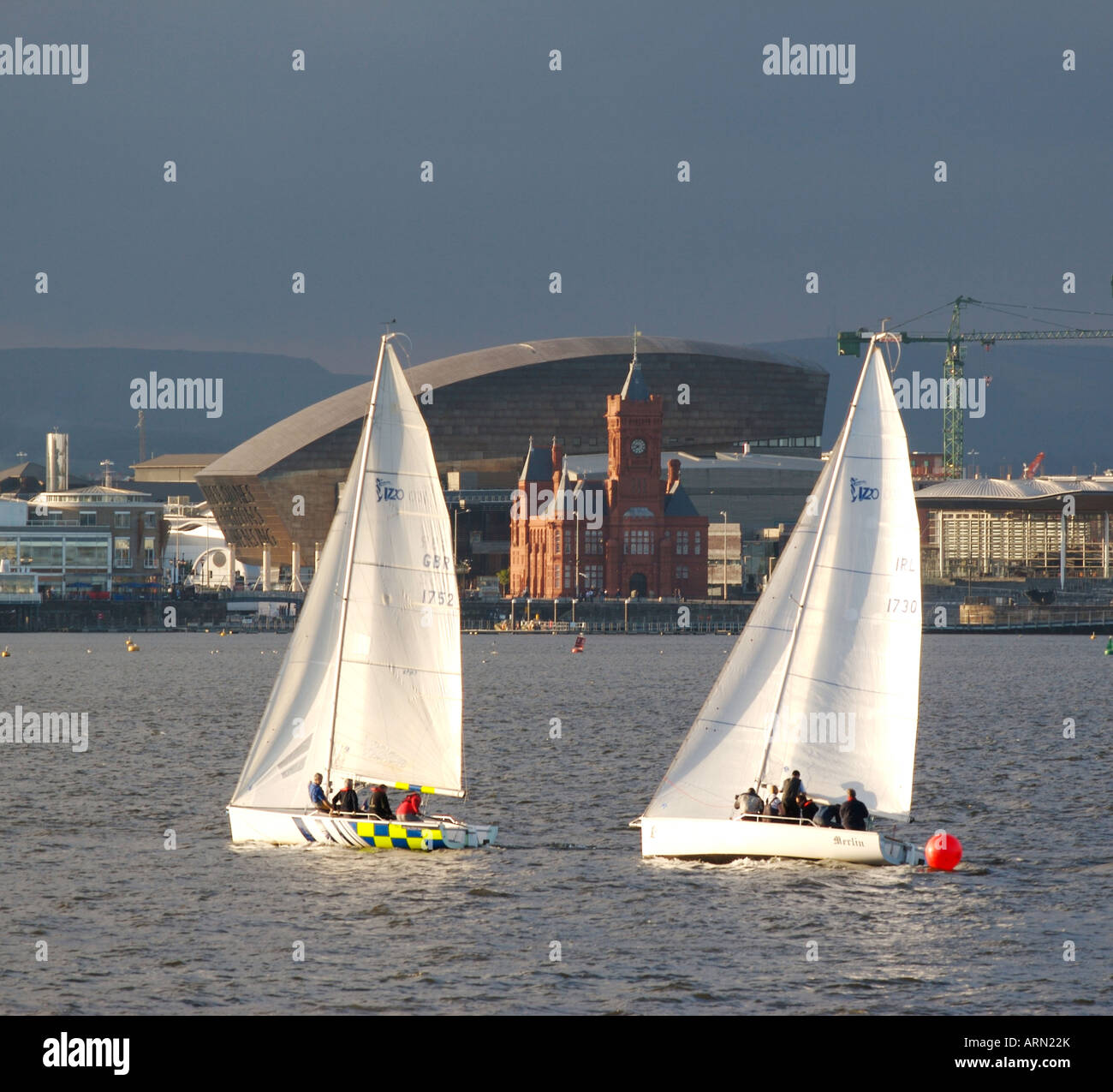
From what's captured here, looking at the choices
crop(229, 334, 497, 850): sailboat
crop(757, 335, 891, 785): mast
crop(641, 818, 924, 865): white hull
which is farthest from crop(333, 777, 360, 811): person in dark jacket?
crop(757, 335, 891, 785): mast

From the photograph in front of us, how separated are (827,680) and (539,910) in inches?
258

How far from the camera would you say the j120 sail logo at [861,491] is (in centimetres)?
3388

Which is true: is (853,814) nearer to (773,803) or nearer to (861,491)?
(773,803)

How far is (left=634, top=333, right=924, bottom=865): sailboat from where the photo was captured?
3400 cm

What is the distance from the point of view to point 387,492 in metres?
34.7

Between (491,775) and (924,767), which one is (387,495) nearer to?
(491,775)

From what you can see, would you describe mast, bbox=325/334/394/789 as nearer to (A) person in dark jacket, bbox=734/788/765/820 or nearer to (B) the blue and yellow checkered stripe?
(B) the blue and yellow checkered stripe

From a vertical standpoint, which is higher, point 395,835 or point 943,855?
point 395,835

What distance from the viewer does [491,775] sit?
5616 centimetres

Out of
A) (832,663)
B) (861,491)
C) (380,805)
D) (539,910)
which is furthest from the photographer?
(380,805)

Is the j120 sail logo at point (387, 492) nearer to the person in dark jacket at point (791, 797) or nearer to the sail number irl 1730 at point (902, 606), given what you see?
the person in dark jacket at point (791, 797)

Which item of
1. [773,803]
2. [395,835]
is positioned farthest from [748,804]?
[395,835]
